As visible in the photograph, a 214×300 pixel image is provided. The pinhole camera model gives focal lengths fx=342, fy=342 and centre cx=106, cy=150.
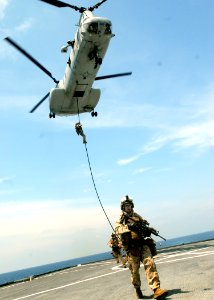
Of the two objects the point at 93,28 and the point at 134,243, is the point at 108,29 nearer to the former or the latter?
the point at 93,28

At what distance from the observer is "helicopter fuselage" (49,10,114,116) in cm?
1512

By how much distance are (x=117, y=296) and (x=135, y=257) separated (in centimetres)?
122

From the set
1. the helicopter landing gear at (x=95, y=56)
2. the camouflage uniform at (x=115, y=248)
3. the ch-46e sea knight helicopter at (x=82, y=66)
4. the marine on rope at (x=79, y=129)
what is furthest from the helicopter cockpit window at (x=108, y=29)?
the camouflage uniform at (x=115, y=248)

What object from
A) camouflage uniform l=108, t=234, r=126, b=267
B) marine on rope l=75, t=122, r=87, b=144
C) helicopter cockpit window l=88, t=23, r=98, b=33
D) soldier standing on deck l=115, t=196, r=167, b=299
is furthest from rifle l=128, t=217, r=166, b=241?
camouflage uniform l=108, t=234, r=126, b=267

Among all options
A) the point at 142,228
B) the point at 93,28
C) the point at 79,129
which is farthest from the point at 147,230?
the point at 93,28

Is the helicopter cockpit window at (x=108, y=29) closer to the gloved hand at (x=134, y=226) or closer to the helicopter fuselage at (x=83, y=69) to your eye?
the helicopter fuselage at (x=83, y=69)

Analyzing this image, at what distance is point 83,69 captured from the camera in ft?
55.1

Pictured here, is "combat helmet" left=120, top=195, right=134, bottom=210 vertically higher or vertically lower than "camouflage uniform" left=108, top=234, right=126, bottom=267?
higher

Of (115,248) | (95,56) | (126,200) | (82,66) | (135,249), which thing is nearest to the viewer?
(135,249)

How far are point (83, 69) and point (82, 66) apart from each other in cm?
22

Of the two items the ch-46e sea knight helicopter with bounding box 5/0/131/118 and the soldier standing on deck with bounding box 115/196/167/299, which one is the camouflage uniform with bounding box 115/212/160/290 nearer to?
the soldier standing on deck with bounding box 115/196/167/299

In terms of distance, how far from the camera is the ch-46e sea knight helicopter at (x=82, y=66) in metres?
15.2

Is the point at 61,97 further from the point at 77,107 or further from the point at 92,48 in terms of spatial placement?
the point at 92,48

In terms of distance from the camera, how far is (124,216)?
784 centimetres
